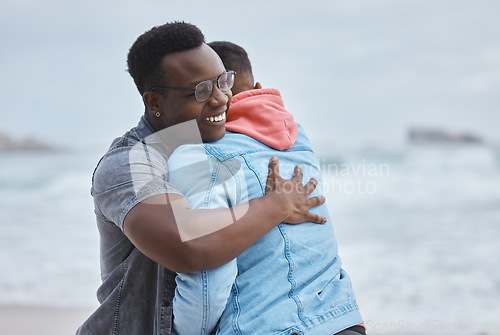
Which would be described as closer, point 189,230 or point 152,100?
point 189,230

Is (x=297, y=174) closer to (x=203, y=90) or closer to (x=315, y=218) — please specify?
(x=315, y=218)

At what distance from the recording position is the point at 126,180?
4.21 feet

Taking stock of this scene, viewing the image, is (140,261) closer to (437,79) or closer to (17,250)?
(17,250)

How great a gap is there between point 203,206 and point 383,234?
24.2 ft

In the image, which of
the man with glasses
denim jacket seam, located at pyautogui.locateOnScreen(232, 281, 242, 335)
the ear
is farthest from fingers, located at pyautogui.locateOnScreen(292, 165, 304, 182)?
the ear

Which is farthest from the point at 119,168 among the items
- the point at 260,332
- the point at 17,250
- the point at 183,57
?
the point at 17,250

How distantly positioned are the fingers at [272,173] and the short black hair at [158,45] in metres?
0.41

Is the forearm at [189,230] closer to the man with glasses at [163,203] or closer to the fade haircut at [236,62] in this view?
the man with glasses at [163,203]

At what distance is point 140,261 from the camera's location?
1.43 metres

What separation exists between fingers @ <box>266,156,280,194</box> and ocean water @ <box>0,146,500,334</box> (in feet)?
10.3

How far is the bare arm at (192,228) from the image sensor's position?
47.1 inches

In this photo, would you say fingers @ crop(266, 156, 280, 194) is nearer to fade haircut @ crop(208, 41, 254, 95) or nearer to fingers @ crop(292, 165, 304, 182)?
fingers @ crop(292, 165, 304, 182)

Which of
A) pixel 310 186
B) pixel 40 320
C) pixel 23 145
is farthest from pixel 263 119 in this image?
pixel 23 145

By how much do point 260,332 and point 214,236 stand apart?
0.29m
